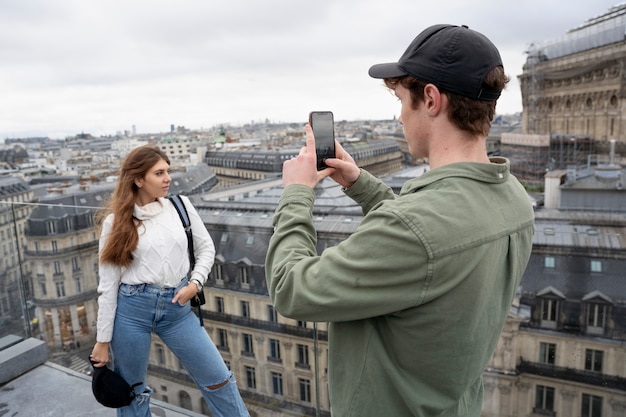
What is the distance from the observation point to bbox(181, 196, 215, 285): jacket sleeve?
294cm

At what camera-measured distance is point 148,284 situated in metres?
2.79

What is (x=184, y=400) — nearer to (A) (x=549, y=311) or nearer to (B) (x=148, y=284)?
(B) (x=148, y=284)

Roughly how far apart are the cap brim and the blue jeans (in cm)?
174

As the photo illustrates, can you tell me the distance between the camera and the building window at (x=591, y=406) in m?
3.07

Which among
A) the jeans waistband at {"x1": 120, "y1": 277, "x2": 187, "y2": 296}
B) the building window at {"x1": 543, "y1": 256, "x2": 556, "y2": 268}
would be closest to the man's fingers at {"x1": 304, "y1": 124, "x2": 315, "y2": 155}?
the jeans waistband at {"x1": 120, "y1": 277, "x2": 187, "y2": 296}

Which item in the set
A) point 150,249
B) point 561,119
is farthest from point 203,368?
point 561,119

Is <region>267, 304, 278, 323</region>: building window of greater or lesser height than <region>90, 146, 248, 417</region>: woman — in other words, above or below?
below

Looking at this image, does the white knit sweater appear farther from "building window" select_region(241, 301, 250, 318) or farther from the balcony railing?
the balcony railing

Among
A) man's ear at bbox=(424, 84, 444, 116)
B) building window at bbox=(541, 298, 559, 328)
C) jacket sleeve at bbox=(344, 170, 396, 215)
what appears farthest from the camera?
Result: building window at bbox=(541, 298, 559, 328)

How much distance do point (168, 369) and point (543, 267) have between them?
249 centimetres

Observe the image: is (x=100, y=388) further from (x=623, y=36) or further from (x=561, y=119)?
(x=561, y=119)

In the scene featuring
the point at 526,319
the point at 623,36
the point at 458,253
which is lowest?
the point at 526,319

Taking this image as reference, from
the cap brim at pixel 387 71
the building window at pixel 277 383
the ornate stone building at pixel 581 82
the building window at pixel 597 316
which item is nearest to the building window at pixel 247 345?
the building window at pixel 277 383

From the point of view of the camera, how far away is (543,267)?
3396 millimetres
